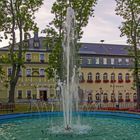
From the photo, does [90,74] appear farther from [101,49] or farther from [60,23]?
[60,23]

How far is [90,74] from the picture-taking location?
64.4m

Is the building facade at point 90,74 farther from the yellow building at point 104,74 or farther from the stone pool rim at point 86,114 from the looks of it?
the stone pool rim at point 86,114

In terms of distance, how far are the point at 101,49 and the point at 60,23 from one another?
32.1m

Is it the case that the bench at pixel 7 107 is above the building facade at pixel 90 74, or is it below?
below

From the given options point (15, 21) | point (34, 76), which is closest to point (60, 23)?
point (15, 21)

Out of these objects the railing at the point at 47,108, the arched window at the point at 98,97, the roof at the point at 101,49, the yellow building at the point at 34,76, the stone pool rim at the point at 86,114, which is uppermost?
the roof at the point at 101,49

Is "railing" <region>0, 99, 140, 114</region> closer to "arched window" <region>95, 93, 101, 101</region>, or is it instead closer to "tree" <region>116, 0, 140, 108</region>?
"tree" <region>116, 0, 140, 108</region>

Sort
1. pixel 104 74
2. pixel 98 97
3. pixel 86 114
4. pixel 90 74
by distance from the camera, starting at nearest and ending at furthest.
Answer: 1. pixel 86 114
2. pixel 98 97
3. pixel 90 74
4. pixel 104 74

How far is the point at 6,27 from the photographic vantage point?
109 feet

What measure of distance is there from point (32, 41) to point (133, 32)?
32.2 metres

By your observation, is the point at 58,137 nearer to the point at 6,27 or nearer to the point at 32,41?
the point at 6,27

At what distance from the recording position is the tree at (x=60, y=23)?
34875mm

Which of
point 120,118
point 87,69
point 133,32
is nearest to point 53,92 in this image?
point 87,69

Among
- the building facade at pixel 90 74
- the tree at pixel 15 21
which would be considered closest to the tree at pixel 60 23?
the tree at pixel 15 21
